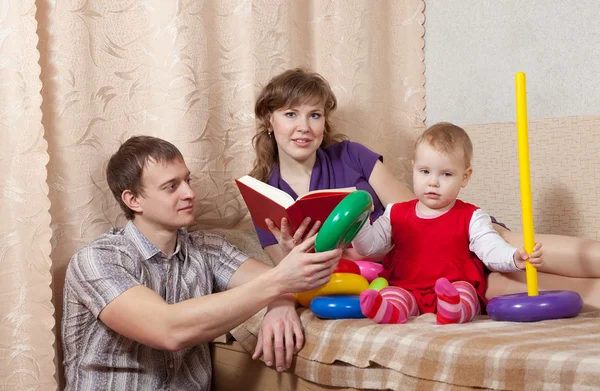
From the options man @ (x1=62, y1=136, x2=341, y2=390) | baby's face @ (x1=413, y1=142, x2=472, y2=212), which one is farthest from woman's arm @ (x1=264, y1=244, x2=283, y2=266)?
baby's face @ (x1=413, y1=142, x2=472, y2=212)

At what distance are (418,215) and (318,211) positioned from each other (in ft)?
1.22

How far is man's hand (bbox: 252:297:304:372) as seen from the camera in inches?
68.1

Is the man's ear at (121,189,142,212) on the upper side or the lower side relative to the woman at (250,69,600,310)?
lower

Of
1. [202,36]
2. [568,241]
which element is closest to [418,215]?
[568,241]

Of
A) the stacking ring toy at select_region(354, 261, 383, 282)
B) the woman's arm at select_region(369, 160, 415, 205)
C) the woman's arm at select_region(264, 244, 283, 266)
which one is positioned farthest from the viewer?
the woman's arm at select_region(369, 160, 415, 205)

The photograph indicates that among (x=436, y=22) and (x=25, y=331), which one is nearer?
(x=25, y=331)

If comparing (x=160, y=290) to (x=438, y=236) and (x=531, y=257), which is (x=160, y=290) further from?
(x=531, y=257)

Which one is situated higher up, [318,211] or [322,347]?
[318,211]

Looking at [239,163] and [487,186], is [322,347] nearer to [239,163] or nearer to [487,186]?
Answer: [239,163]

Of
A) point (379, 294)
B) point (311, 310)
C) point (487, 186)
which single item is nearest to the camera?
point (379, 294)

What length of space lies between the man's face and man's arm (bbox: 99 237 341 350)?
24 cm

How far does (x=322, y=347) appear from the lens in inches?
66.1

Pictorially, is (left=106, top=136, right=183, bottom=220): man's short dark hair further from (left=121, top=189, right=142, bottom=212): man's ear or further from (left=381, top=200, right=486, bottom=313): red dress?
(left=381, top=200, right=486, bottom=313): red dress

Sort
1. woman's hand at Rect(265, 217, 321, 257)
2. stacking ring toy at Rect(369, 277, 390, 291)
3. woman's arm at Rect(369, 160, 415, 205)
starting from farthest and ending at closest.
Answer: woman's arm at Rect(369, 160, 415, 205) < stacking ring toy at Rect(369, 277, 390, 291) < woman's hand at Rect(265, 217, 321, 257)
